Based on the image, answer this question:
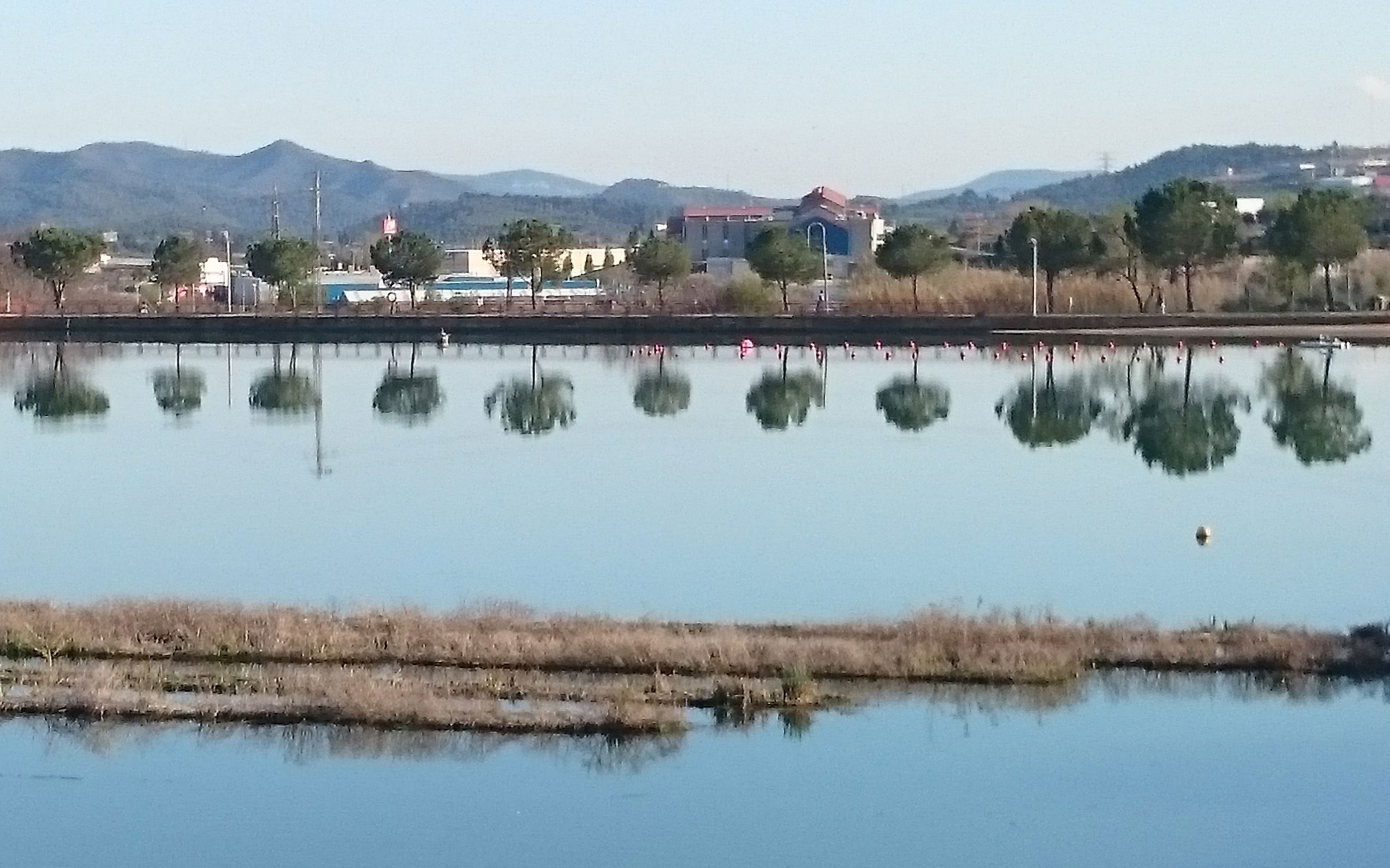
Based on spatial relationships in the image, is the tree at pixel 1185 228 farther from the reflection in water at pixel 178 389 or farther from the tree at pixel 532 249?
the reflection in water at pixel 178 389

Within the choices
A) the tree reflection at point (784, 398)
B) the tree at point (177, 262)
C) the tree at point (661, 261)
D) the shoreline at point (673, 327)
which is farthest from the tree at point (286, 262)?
the tree reflection at point (784, 398)

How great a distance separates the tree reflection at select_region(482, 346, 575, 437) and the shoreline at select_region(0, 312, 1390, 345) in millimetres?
9020

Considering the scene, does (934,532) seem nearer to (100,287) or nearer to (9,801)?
(9,801)

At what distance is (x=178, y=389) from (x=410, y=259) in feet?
67.9

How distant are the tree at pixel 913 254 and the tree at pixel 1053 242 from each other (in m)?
1.75

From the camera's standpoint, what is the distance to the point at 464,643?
11859 millimetres

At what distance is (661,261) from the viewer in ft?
172

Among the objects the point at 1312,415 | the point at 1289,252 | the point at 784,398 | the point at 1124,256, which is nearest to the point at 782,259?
the point at 1124,256

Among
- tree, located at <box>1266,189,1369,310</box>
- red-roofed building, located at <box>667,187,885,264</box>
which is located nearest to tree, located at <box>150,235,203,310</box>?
tree, located at <box>1266,189,1369,310</box>

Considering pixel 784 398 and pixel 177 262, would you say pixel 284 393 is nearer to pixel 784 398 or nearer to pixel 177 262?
pixel 784 398

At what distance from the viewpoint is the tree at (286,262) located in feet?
175

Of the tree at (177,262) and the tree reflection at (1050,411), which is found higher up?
the tree at (177,262)

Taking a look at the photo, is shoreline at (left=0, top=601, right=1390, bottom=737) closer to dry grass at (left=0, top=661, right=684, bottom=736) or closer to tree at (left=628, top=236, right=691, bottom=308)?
dry grass at (left=0, top=661, right=684, bottom=736)

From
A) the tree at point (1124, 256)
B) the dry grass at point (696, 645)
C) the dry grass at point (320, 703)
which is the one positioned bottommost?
the dry grass at point (320, 703)
